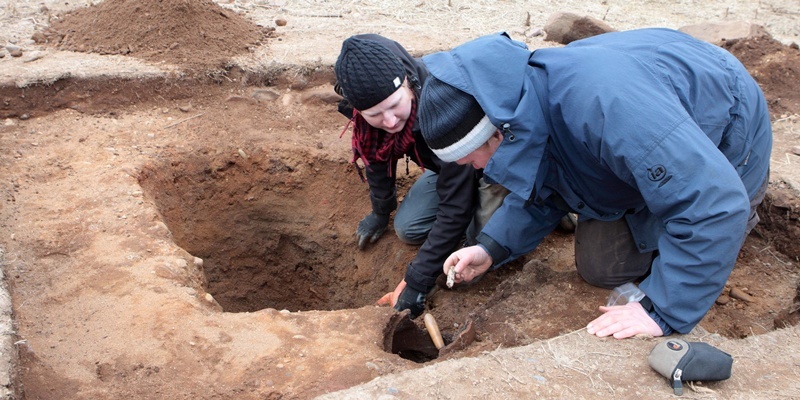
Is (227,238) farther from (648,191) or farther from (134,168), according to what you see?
(648,191)

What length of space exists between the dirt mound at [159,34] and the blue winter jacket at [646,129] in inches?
130

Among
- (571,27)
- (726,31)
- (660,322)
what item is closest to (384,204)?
(660,322)

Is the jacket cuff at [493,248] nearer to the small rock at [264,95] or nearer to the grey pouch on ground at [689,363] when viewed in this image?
the grey pouch on ground at [689,363]

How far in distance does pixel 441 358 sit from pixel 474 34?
434 cm

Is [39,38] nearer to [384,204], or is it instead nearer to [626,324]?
[384,204]

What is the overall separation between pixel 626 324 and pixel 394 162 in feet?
6.02

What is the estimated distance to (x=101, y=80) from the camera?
4.71 meters

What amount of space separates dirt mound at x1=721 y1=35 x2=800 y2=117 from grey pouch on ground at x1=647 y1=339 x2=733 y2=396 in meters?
3.40

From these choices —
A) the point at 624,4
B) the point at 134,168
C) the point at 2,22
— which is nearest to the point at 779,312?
the point at 134,168

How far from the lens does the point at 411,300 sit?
3.51m

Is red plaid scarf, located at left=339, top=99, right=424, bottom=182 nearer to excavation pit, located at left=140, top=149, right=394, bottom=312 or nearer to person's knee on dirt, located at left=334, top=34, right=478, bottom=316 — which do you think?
person's knee on dirt, located at left=334, top=34, right=478, bottom=316

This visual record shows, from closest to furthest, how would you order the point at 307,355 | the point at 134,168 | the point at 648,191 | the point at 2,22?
the point at 648,191 < the point at 307,355 < the point at 134,168 < the point at 2,22

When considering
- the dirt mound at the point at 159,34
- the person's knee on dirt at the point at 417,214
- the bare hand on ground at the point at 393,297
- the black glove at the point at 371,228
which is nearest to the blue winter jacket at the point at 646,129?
the bare hand on ground at the point at 393,297

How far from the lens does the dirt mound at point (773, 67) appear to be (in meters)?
5.04
